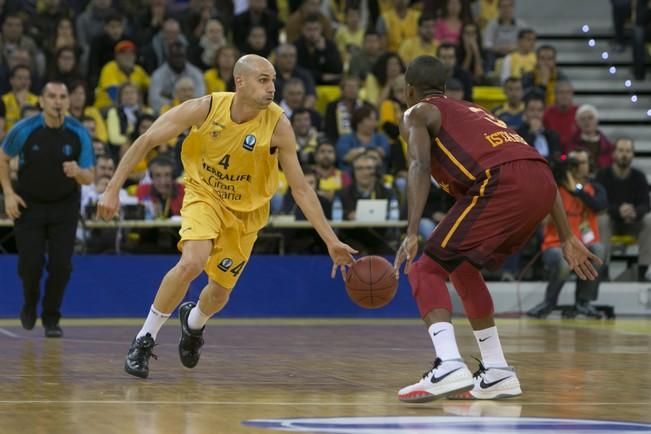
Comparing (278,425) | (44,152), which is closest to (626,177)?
(44,152)

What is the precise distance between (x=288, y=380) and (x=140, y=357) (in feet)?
3.16

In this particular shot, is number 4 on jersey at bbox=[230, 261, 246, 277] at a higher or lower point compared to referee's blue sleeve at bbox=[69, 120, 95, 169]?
lower

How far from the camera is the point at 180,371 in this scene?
9516mm

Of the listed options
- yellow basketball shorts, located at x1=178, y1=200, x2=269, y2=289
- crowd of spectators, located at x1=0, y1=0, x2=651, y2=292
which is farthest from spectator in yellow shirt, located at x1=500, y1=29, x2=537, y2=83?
yellow basketball shorts, located at x1=178, y1=200, x2=269, y2=289

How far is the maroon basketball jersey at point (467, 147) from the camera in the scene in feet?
25.9

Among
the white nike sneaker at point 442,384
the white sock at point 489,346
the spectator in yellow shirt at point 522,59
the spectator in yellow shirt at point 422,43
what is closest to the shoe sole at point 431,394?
the white nike sneaker at point 442,384

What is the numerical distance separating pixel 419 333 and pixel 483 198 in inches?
246

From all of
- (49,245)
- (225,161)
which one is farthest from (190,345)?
(49,245)

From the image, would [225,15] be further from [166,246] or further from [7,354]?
[7,354]

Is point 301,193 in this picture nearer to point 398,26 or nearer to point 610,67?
point 398,26

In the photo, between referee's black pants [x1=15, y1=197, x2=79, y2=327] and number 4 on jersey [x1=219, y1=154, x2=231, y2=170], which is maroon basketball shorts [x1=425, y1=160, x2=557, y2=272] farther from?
referee's black pants [x1=15, y1=197, x2=79, y2=327]

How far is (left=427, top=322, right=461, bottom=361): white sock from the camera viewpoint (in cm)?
761

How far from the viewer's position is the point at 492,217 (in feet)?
25.6

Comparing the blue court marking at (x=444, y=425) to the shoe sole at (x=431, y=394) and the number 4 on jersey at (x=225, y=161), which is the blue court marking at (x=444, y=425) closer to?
the shoe sole at (x=431, y=394)
